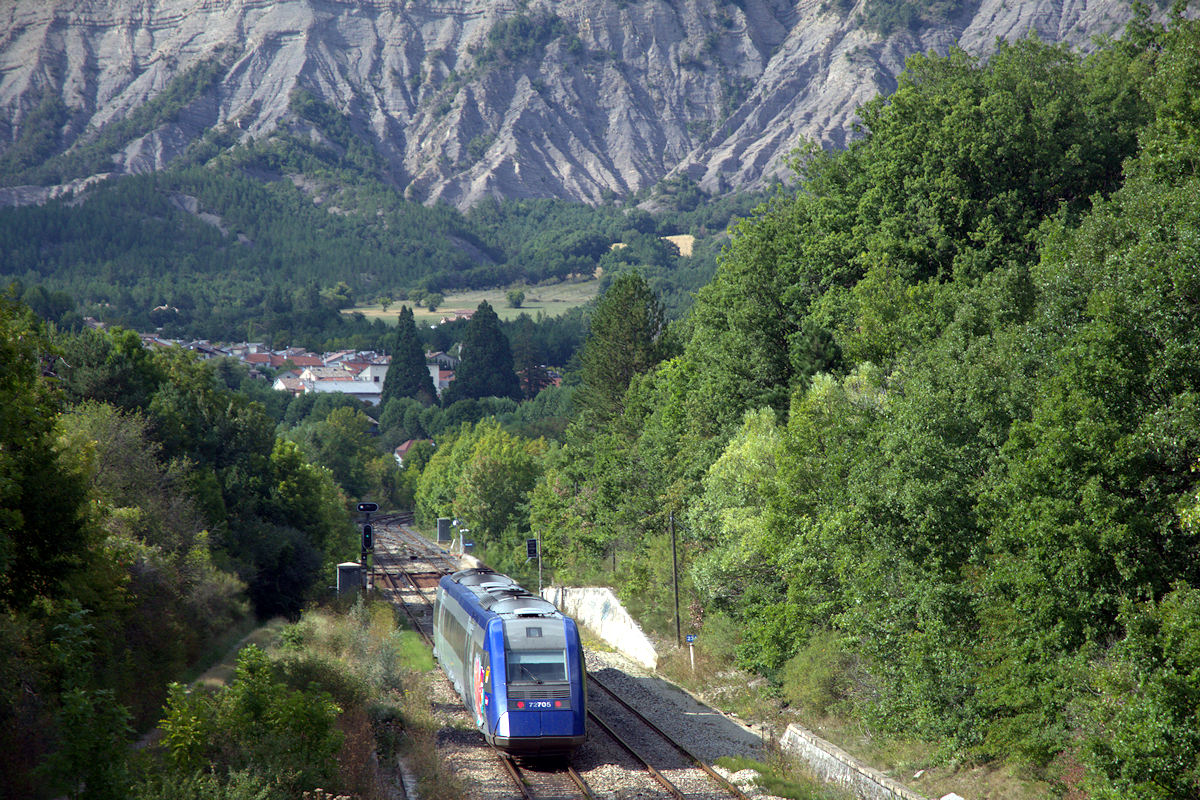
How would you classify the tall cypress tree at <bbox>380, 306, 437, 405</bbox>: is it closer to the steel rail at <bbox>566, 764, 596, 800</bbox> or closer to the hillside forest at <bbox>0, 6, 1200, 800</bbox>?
the hillside forest at <bbox>0, 6, 1200, 800</bbox>

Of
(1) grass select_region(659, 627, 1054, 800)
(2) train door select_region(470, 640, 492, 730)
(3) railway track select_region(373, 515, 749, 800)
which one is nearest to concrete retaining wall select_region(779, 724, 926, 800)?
(1) grass select_region(659, 627, 1054, 800)

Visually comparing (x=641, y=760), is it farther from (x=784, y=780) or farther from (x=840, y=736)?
(x=840, y=736)

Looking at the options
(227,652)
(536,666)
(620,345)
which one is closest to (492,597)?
(536,666)

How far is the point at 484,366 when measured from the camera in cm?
→ 16788

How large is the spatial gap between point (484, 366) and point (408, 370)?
47.2ft

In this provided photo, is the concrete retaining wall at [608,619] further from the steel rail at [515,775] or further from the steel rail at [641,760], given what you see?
the steel rail at [515,775]

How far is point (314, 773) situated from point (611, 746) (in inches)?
368

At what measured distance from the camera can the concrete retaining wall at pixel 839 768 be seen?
18422mm

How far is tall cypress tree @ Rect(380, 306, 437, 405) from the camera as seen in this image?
6683 inches

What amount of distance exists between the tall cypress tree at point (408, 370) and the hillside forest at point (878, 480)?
11643 cm

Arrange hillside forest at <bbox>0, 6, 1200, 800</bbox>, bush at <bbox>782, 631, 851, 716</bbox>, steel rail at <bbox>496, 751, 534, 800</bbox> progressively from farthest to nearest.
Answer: bush at <bbox>782, 631, 851, 716</bbox>
steel rail at <bbox>496, 751, 534, 800</bbox>
hillside forest at <bbox>0, 6, 1200, 800</bbox>

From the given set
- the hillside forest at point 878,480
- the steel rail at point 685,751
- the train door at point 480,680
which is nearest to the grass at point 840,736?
the hillside forest at point 878,480

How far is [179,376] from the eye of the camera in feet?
159

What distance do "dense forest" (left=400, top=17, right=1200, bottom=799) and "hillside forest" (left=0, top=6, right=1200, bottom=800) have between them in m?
0.09
